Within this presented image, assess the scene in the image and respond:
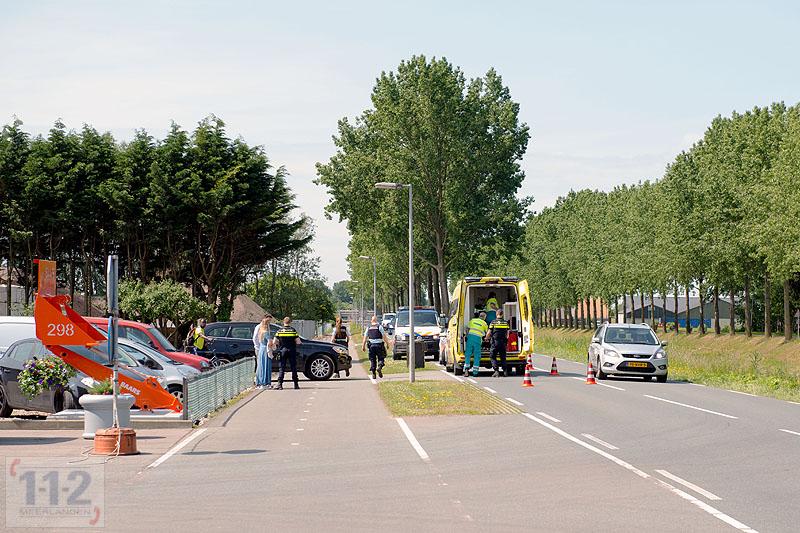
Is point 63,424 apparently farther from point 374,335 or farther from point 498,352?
point 498,352

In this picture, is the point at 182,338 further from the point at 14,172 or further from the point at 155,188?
the point at 14,172

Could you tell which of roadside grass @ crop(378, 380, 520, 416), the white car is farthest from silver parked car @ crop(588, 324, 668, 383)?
the white car

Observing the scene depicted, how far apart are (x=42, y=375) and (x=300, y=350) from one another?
51.8 feet

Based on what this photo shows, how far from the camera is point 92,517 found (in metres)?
10.3

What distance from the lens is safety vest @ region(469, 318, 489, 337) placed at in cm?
3412

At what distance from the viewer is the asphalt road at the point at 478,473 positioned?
10195 millimetres

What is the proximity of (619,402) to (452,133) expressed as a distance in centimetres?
4569

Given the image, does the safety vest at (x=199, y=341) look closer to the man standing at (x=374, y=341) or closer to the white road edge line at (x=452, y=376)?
the man standing at (x=374, y=341)

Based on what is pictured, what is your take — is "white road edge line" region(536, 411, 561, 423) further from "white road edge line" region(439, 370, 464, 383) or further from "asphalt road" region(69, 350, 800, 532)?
"white road edge line" region(439, 370, 464, 383)

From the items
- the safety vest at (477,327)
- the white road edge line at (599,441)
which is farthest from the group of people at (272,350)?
the white road edge line at (599,441)

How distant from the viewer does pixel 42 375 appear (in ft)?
63.0

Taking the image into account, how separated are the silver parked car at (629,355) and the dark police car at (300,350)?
25.5ft

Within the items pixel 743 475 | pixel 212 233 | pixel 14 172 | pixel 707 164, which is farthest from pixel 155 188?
pixel 743 475

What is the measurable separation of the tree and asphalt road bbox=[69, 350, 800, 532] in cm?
4684
